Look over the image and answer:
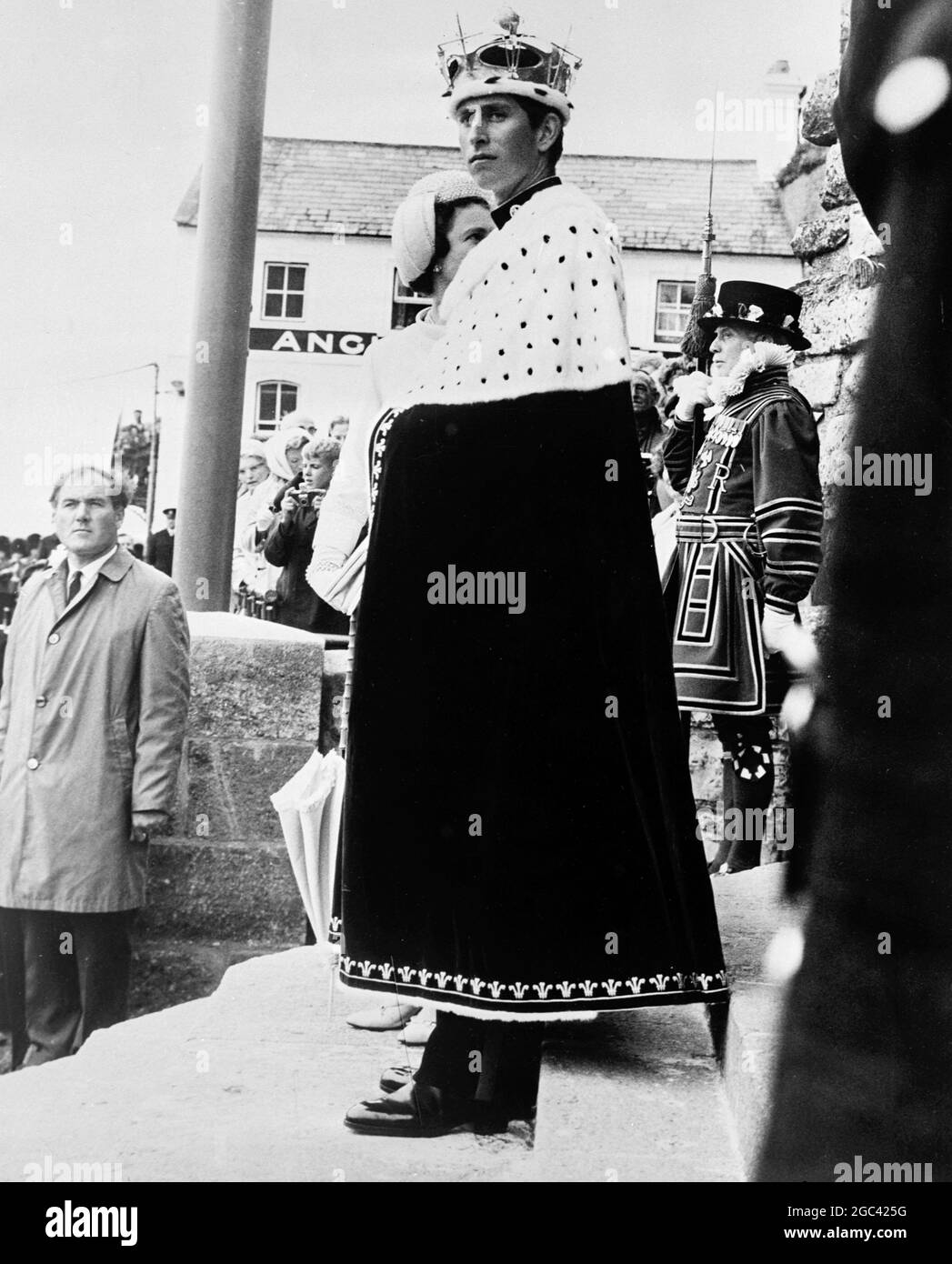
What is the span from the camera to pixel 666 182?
4.57 m

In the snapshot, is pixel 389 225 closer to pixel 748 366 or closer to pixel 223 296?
pixel 223 296

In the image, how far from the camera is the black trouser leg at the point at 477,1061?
2.41 m

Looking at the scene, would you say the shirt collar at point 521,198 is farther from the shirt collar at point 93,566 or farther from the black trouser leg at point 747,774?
the shirt collar at point 93,566

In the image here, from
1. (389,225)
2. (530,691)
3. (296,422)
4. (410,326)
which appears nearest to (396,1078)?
(530,691)

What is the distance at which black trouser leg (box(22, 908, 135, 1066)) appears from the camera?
4.29 m

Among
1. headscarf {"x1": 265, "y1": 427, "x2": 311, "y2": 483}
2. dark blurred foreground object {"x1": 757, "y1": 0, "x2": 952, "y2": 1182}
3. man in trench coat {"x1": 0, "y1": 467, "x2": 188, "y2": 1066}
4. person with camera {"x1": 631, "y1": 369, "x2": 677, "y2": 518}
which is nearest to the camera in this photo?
dark blurred foreground object {"x1": 757, "y1": 0, "x2": 952, "y2": 1182}

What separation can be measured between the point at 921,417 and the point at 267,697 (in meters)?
3.14

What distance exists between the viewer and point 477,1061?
7.97 feet

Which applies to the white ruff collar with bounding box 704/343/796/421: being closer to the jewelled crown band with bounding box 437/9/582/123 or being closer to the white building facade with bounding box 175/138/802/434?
the white building facade with bounding box 175/138/802/434

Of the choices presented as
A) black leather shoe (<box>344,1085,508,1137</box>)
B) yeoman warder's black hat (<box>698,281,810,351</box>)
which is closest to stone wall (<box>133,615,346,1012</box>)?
yeoman warder's black hat (<box>698,281,810,351</box>)

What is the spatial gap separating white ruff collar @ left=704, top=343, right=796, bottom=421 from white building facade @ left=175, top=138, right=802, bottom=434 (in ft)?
1.09

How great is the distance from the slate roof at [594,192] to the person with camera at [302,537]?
31.8 inches
